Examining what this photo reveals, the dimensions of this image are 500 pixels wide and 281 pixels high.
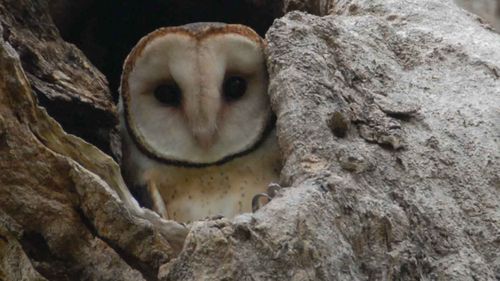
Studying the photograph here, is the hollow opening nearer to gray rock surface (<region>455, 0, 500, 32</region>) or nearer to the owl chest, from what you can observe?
gray rock surface (<region>455, 0, 500, 32</region>)

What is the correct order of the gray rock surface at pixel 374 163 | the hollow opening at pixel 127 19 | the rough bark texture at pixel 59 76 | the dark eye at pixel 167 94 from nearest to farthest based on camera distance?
the gray rock surface at pixel 374 163, the rough bark texture at pixel 59 76, the dark eye at pixel 167 94, the hollow opening at pixel 127 19

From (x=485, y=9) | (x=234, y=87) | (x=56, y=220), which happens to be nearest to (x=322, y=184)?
(x=56, y=220)

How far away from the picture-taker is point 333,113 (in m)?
2.45

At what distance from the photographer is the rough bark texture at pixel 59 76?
106 inches

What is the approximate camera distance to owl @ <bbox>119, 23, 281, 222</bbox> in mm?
2707

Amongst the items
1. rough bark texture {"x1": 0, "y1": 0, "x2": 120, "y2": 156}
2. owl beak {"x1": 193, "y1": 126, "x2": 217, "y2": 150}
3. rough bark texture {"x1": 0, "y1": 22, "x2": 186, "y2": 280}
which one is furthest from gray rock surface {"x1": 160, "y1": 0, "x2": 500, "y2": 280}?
rough bark texture {"x1": 0, "y1": 0, "x2": 120, "y2": 156}

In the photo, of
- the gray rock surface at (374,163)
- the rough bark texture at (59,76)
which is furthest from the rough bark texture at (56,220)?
the rough bark texture at (59,76)

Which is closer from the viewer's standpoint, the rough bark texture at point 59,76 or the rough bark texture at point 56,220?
the rough bark texture at point 56,220

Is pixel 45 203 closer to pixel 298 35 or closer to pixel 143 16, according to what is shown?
pixel 298 35

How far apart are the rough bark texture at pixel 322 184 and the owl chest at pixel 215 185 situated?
291 mm

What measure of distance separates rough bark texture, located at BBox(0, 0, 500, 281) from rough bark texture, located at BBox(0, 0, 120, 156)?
0.01 metres

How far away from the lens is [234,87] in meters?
2.78

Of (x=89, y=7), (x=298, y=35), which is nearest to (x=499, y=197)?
(x=298, y=35)

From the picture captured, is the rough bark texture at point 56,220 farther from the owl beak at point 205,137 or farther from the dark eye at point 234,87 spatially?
the dark eye at point 234,87
